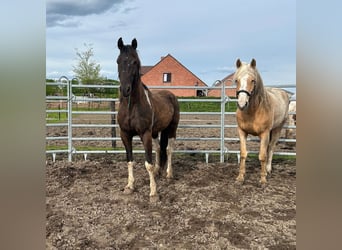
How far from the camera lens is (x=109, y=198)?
3.06m

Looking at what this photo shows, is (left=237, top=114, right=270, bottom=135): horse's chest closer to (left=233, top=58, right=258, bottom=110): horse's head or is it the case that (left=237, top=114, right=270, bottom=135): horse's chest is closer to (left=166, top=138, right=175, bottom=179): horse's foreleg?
(left=233, top=58, right=258, bottom=110): horse's head

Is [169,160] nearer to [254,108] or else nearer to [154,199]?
[154,199]

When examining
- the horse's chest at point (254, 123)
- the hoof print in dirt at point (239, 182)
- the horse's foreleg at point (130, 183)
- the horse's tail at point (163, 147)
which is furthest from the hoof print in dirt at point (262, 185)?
the horse's foreleg at point (130, 183)

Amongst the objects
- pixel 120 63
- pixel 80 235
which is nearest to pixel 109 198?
pixel 80 235

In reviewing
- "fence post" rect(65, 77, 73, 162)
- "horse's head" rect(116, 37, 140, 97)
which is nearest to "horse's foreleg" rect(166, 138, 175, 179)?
"horse's head" rect(116, 37, 140, 97)

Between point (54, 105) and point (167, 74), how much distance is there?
1392cm

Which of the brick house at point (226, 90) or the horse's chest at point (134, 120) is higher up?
the brick house at point (226, 90)

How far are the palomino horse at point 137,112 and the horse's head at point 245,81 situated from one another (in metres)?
0.99

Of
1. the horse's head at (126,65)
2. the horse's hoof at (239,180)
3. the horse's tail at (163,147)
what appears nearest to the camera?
the horse's head at (126,65)

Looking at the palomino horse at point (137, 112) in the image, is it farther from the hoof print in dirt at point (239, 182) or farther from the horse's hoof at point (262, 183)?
the horse's hoof at point (262, 183)

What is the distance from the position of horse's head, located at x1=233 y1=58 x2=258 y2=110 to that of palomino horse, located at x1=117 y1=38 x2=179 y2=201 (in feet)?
3.26

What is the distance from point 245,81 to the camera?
123 inches

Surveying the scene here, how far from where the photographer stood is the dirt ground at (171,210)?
221cm

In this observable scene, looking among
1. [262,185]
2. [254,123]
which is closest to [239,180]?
[262,185]
